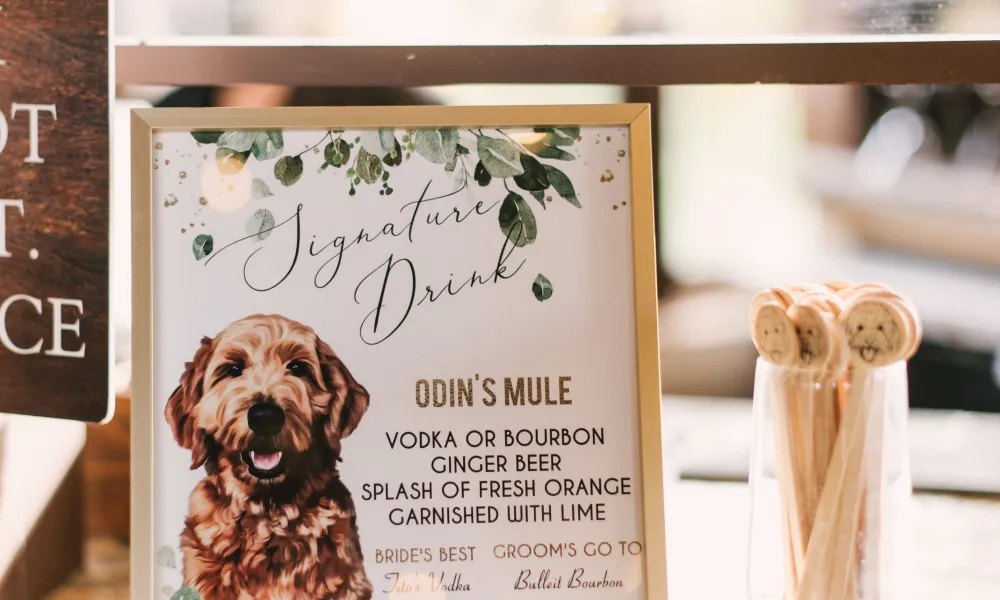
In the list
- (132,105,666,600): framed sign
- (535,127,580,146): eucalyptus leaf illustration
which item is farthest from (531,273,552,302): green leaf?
(535,127,580,146): eucalyptus leaf illustration

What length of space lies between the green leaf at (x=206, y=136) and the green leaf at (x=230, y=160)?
0.03ft

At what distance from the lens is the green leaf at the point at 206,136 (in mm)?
628

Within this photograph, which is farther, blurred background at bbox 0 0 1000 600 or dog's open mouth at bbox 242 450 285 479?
blurred background at bbox 0 0 1000 600

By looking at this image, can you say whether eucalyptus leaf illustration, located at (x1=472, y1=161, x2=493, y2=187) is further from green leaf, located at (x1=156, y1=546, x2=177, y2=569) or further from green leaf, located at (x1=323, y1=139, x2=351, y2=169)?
green leaf, located at (x1=156, y1=546, x2=177, y2=569)

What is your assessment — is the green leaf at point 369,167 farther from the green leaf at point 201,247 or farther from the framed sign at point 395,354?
the green leaf at point 201,247

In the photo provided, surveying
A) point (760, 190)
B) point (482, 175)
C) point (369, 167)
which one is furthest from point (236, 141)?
point (760, 190)

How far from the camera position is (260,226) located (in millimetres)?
625

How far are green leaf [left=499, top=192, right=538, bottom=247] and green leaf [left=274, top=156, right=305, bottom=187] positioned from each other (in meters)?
0.19

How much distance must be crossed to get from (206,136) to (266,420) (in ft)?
0.85

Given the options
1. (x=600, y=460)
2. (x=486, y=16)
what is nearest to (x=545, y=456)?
(x=600, y=460)

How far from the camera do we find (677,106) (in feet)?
2.59

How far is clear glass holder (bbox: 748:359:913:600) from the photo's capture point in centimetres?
57

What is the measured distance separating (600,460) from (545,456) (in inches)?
1.9

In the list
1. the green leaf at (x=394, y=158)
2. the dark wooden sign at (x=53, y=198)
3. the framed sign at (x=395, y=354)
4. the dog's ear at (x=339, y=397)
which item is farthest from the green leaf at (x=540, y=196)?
the dark wooden sign at (x=53, y=198)
